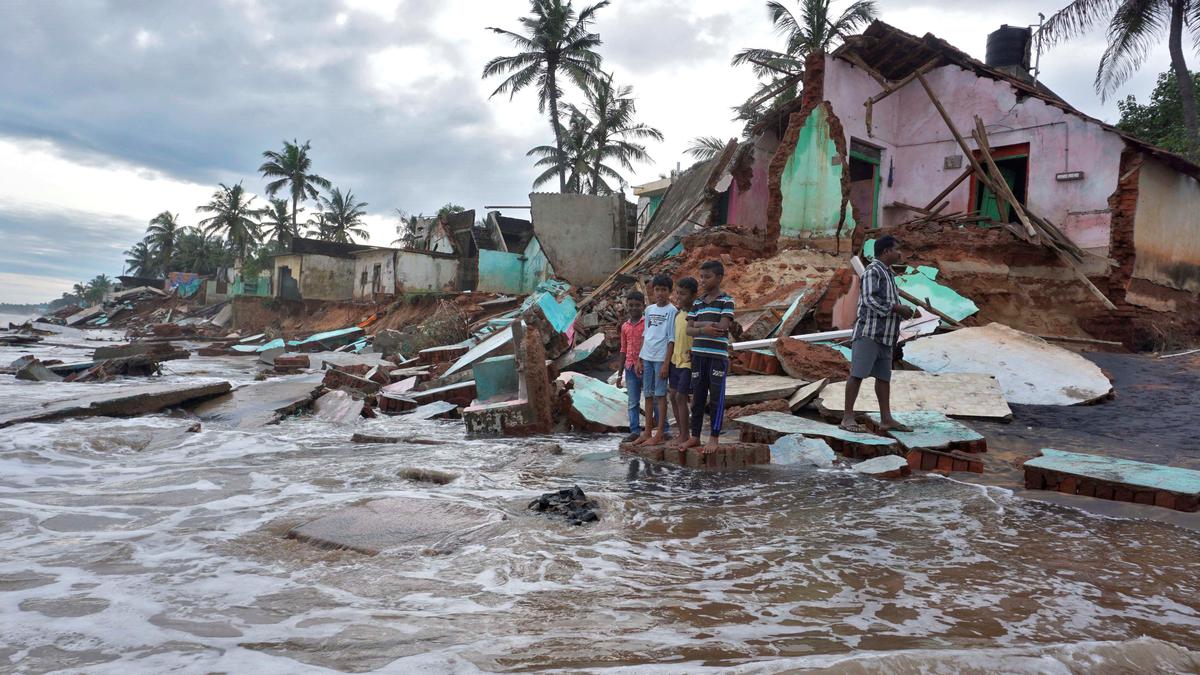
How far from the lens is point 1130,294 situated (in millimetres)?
11094

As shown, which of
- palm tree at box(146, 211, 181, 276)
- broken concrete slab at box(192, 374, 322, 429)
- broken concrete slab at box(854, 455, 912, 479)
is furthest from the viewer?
palm tree at box(146, 211, 181, 276)

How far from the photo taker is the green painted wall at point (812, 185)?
12781 mm

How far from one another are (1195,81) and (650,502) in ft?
77.8

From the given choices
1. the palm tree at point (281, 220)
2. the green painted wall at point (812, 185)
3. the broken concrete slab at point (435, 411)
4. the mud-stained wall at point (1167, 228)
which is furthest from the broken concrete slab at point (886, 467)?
the palm tree at point (281, 220)

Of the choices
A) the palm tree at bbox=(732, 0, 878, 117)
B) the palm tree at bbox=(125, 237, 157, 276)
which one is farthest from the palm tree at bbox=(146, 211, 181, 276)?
the palm tree at bbox=(732, 0, 878, 117)

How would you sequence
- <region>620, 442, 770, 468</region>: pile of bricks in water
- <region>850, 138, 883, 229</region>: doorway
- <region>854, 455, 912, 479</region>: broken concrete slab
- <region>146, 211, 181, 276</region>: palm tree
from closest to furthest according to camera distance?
1. <region>854, 455, 912, 479</region>: broken concrete slab
2. <region>620, 442, 770, 468</region>: pile of bricks in water
3. <region>850, 138, 883, 229</region>: doorway
4. <region>146, 211, 181, 276</region>: palm tree

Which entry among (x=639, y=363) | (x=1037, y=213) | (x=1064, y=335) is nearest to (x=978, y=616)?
(x=639, y=363)

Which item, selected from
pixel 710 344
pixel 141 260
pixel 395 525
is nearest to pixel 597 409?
pixel 710 344

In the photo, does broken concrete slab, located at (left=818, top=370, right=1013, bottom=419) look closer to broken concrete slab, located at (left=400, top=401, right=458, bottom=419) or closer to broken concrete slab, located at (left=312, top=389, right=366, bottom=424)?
broken concrete slab, located at (left=400, top=401, right=458, bottom=419)

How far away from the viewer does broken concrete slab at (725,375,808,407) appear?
23.8 ft

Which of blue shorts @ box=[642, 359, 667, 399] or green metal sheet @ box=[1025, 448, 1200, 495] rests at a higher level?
blue shorts @ box=[642, 359, 667, 399]

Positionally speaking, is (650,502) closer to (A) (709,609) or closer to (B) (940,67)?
(A) (709,609)

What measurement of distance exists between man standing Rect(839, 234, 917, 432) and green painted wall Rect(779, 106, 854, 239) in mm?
7354

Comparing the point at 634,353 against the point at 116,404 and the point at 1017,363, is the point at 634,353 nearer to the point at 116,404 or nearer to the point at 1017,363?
the point at 1017,363
